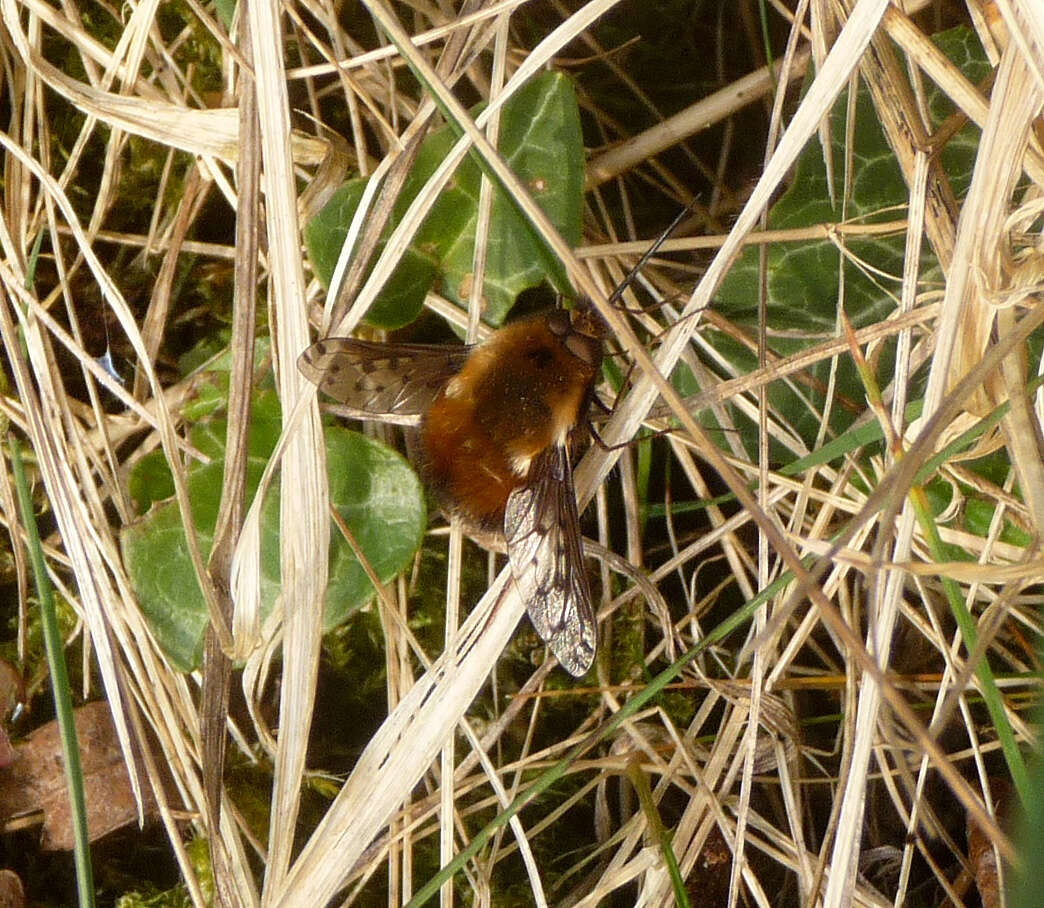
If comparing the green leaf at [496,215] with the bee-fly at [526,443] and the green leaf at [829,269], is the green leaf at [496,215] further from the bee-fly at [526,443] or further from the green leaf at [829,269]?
the green leaf at [829,269]

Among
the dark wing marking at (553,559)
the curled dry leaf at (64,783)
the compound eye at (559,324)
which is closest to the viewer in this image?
the dark wing marking at (553,559)

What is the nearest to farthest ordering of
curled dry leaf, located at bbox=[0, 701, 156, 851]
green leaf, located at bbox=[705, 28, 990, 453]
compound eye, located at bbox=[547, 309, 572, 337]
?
compound eye, located at bbox=[547, 309, 572, 337], green leaf, located at bbox=[705, 28, 990, 453], curled dry leaf, located at bbox=[0, 701, 156, 851]

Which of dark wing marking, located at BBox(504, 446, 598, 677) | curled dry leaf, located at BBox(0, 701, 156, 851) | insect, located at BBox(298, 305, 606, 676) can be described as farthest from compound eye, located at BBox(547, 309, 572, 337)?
curled dry leaf, located at BBox(0, 701, 156, 851)

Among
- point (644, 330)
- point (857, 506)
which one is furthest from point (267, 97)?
point (857, 506)

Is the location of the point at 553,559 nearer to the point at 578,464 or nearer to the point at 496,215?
the point at 578,464

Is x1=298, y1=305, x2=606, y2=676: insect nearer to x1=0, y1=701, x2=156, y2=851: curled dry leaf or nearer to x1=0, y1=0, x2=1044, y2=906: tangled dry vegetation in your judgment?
x1=0, y1=0, x2=1044, y2=906: tangled dry vegetation

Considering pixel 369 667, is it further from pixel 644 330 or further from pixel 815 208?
pixel 815 208

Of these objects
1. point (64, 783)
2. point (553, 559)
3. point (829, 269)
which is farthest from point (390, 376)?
point (64, 783)

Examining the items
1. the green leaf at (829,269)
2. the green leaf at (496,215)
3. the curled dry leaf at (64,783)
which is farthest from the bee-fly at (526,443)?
the curled dry leaf at (64,783)
